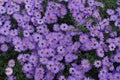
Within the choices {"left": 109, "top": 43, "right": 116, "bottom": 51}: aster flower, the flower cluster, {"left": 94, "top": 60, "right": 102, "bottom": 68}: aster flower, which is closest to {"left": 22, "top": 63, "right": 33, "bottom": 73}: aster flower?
the flower cluster

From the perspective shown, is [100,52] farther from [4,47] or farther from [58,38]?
[4,47]

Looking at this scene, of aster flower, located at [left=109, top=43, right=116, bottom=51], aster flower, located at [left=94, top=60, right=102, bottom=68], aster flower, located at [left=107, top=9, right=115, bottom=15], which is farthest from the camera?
aster flower, located at [left=107, top=9, right=115, bottom=15]

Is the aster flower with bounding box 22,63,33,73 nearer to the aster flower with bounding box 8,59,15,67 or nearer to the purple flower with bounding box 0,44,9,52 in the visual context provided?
the aster flower with bounding box 8,59,15,67

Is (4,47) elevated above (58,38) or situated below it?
below

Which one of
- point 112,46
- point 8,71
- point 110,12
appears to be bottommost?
point 8,71

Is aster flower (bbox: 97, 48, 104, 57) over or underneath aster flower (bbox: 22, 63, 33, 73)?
over

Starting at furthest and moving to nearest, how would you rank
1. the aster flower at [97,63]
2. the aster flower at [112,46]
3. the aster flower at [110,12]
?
the aster flower at [110,12] → the aster flower at [112,46] → the aster flower at [97,63]

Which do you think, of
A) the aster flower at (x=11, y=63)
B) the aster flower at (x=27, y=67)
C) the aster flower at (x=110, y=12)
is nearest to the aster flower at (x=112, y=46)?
the aster flower at (x=110, y=12)

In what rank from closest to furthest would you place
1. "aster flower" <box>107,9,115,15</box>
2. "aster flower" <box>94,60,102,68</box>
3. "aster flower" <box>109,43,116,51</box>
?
"aster flower" <box>94,60,102,68</box>
"aster flower" <box>109,43,116,51</box>
"aster flower" <box>107,9,115,15</box>

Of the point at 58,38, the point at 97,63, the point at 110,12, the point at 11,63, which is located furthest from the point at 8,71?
the point at 110,12

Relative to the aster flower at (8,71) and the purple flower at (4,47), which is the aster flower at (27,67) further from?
the purple flower at (4,47)
